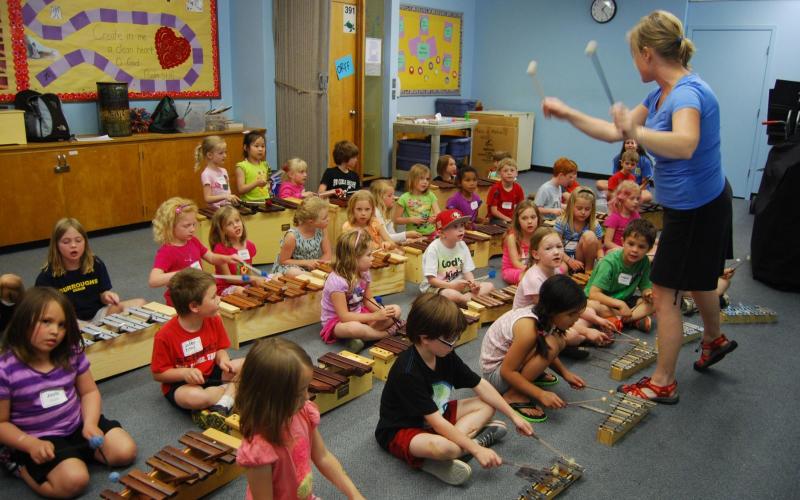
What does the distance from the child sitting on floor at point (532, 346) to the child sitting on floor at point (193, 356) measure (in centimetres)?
140

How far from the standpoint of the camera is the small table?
948cm

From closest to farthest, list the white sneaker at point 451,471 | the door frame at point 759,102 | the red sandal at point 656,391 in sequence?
the white sneaker at point 451,471, the red sandal at point 656,391, the door frame at point 759,102

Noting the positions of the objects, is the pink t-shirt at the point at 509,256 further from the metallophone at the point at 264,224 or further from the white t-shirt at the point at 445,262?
the metallophone at the point at 264,224

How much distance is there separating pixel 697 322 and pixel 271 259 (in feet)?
12.1

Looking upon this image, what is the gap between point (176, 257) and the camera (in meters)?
4.29

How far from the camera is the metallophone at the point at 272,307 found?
165 inches

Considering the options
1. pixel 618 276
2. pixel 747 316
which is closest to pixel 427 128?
pixel 618 276

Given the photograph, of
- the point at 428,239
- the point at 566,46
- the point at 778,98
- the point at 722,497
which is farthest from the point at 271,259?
the point at 566,46

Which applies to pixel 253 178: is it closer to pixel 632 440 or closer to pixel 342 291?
pixel 342 291

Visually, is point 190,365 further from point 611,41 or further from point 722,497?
point 611,41

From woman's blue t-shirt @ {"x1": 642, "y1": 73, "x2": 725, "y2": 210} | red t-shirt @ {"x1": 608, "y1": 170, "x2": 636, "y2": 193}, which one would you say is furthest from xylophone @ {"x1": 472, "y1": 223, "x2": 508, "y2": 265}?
woman's blue t-shirt @ {"x1": 642, "y1": 73, "x2": 725, "y2": 210}

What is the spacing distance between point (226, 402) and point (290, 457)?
45.6 inches

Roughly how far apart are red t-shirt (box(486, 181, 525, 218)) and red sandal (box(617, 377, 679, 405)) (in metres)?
3.30

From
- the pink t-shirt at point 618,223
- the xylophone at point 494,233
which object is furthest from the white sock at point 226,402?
the pink t-shirt at point 618,223
